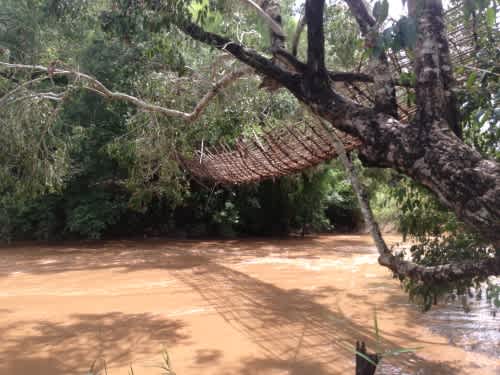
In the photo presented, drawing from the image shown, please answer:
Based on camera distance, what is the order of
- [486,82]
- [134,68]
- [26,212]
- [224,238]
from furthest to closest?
[224,238] < [26,212] < [134,68] < [486,82]

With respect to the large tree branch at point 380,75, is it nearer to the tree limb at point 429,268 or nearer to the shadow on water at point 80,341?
the tree limb at point 429,268

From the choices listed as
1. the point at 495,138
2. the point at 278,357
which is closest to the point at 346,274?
the point at 278,357

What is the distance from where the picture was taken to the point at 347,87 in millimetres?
3344

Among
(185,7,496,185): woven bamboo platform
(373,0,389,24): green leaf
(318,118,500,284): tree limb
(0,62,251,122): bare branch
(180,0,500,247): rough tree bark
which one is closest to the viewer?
(373,0,389,24): green leaf

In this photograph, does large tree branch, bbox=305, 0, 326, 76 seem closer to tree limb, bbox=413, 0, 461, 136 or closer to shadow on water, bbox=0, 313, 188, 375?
tree limb, bbox=413, 0, 461, 136

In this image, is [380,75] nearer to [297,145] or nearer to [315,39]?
[315,39]

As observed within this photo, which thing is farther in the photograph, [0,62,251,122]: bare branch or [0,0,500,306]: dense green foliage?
[0,62,251,122]: bare branch

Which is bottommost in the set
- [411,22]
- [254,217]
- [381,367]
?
[381,367]

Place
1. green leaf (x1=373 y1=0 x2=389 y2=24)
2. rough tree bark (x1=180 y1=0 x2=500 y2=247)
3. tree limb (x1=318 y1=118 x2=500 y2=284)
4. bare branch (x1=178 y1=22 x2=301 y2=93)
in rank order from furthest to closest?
bare branch (x1=178 y1=22 x2=301 y2=93)
tree limb (x1=318 y1=118 x2=500 y2=284)
rough tree bark (x1=180 y1=0 x2=500 y2=247)
green leaf (x1=373 y1=0 x2=389 y2=24)

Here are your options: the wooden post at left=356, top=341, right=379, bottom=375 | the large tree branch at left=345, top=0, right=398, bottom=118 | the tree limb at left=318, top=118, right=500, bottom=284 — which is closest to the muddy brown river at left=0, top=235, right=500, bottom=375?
the tree limb at left=318, top=118, right=500, bottom=284

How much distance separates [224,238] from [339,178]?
117 inches

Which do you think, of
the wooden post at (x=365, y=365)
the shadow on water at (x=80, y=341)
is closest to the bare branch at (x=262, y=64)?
the wooden post at (x=365, y=365)

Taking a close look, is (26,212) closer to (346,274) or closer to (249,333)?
(346,274)

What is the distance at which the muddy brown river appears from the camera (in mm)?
2912
